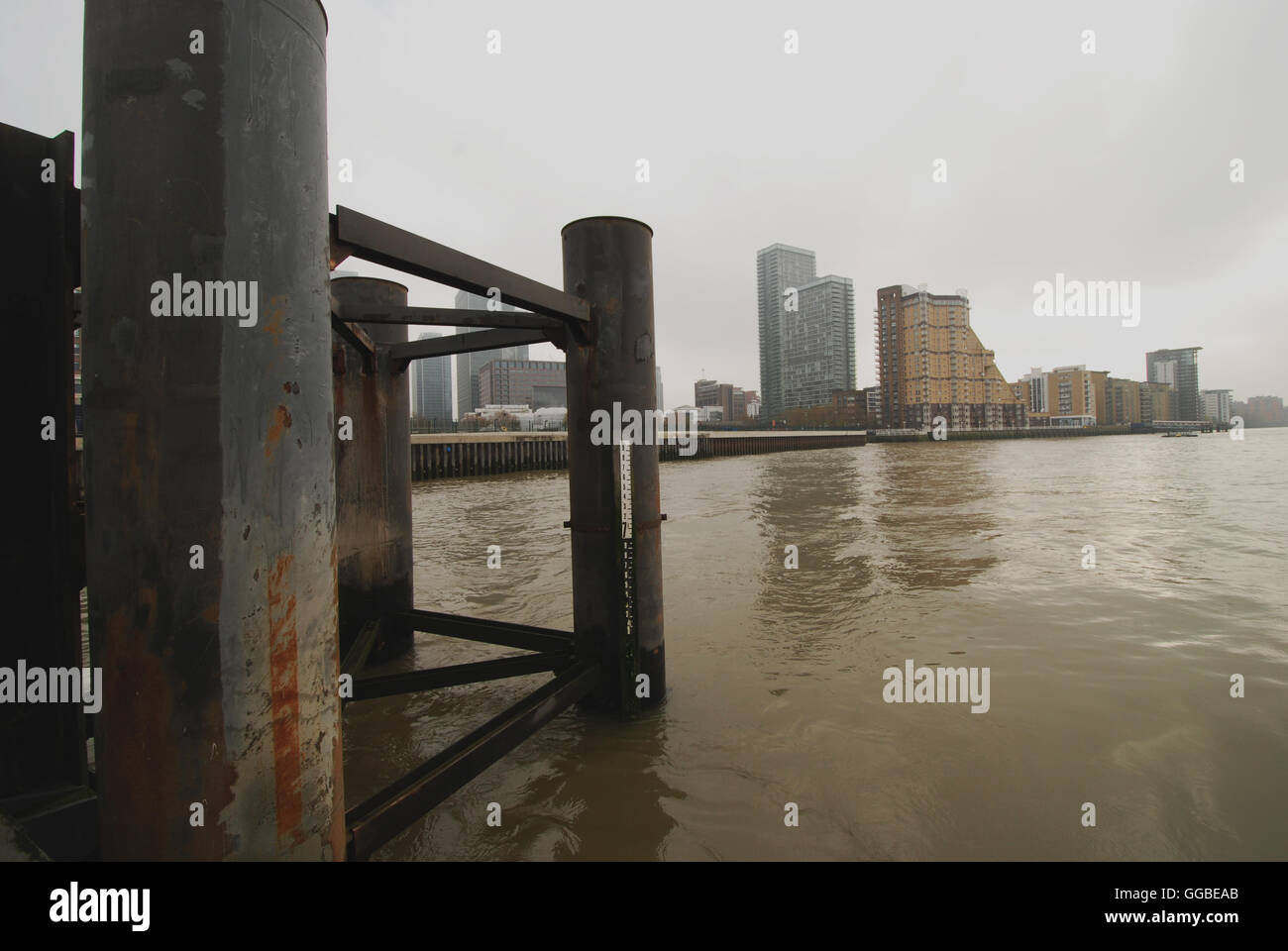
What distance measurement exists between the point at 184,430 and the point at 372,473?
127 inches

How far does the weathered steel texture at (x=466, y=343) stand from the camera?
3988 mm

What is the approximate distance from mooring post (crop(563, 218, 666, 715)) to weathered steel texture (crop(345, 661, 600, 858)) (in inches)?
14.7

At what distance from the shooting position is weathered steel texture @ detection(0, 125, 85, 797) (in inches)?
72.7

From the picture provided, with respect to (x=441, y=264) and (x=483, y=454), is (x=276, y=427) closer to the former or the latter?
(x=441, y=264)

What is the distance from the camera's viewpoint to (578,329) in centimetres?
370

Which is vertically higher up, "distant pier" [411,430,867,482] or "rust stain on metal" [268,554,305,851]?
"distant pier" [411,430,867,482]

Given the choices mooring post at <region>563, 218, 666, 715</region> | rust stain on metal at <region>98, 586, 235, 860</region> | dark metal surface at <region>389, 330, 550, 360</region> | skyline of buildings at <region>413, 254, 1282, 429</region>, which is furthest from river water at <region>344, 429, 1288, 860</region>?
skyline of buildings at <region>413, 254, 1282, 429</region>

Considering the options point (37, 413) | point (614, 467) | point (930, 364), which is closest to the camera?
point (37, 413)

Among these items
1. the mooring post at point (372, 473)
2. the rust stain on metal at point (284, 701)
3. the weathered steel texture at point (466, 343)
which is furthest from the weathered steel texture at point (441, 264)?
the mooring post at point (372, 473)

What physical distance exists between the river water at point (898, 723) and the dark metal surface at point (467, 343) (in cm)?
263

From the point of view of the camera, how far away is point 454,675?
149 inches

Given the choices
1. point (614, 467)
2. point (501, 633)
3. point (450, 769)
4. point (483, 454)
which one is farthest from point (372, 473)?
point (483, 454)

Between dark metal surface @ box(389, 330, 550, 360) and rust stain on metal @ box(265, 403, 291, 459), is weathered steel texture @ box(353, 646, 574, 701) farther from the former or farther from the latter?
rust stain on metal @ box(265, 403, 291, 459)
